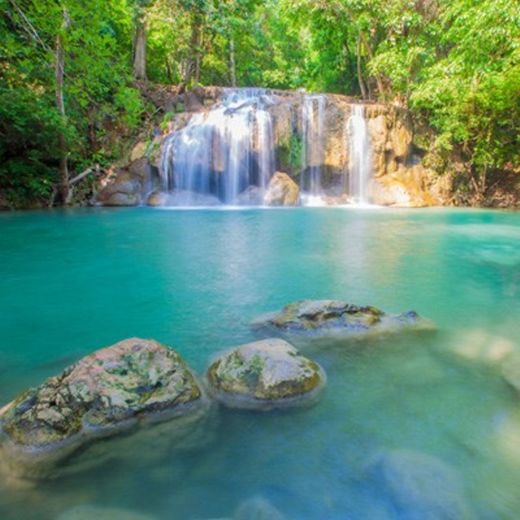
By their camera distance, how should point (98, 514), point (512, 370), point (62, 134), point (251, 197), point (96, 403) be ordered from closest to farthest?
1. point (98, 514)
2. point (96, 403)
3. point (512, 370)
4. point (62, 134)
5. point (251, 197)

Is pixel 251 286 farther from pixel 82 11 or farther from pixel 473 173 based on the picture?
pixel 473 173

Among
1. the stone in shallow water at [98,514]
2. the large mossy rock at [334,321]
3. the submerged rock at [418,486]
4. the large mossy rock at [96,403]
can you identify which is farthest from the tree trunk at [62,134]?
the submerged rock at [418,486]

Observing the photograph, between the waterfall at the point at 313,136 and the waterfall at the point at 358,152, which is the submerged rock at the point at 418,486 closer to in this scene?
the waterfall at the point at 313,136

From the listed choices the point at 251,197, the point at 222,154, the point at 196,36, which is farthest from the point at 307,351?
the point at 196,36

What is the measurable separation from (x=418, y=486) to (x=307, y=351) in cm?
152

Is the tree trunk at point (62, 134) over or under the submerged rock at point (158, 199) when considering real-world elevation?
over

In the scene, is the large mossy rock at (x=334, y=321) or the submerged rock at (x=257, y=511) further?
the large mossy rock at (x=334, y=321)

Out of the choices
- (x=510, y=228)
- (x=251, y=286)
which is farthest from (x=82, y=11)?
(x=510, y=228)

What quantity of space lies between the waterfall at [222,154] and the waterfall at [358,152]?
3.16m

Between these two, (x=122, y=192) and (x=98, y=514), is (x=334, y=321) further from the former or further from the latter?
(x=122, y=192)

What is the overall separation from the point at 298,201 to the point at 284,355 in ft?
45.4

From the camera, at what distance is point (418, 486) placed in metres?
2.14

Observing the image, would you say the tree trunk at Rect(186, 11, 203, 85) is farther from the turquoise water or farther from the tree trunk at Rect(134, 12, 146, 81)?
the turquoise water

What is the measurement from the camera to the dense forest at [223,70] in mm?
9156
